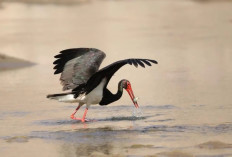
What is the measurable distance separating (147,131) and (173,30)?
62.3 ft

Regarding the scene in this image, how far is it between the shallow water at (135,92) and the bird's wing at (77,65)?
65 cm

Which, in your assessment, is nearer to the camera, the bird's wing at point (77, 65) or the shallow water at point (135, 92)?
the shallow water at point (135, 92)

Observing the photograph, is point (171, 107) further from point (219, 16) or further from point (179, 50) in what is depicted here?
point (219, 16)

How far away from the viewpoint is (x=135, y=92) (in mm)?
16078

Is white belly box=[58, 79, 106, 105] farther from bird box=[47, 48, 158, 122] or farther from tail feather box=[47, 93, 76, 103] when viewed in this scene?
tail feather box=[47, 93, 76, 103]

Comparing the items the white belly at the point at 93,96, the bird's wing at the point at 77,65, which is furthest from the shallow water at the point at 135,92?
the bird's wing at the point at 77,65

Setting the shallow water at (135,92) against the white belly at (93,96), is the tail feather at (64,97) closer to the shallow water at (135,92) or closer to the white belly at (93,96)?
the white belly at (93,96)

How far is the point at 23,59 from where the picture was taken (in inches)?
844

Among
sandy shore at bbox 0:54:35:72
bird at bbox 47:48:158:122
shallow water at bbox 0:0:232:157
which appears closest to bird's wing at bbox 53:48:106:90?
bird at bbox 47:48:158:122

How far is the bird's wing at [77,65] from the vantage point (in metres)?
13.7

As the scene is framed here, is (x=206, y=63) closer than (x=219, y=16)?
Yes

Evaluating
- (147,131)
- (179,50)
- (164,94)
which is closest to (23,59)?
(179,50)

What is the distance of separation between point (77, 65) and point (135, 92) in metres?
2.41

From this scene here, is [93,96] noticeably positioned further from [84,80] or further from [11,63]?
[11,63]
